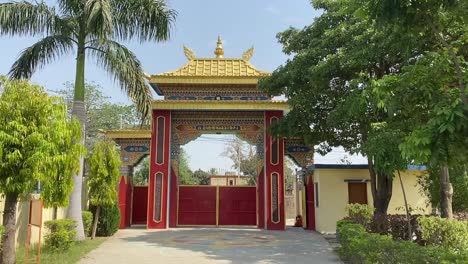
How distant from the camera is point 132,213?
16.4m

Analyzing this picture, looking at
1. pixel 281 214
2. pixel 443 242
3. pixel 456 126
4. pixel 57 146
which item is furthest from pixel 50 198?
pixel 281 214

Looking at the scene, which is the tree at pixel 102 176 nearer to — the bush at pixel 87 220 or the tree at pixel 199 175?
the bush at pixel 87 220

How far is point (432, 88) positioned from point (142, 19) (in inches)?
355

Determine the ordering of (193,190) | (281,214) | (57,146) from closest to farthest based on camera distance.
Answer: (57,146), (281,214), (193,190)

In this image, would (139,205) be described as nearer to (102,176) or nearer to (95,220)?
(95,220)

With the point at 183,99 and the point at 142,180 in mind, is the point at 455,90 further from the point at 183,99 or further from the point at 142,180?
the point at 142,180

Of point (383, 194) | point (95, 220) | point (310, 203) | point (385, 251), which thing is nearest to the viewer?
point (385, 251)

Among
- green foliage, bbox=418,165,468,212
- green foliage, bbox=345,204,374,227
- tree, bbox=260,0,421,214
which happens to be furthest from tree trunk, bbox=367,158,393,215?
green foliage, bbox=418,165,468,212

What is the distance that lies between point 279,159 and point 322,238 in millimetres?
3583

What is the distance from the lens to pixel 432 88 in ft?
14.5

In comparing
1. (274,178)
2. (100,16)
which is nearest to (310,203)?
(274,178)

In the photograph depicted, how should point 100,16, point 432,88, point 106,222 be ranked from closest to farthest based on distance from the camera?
point 432,88 < point 100,16 < point 106,222

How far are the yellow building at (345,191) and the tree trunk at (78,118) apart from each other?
772 cm

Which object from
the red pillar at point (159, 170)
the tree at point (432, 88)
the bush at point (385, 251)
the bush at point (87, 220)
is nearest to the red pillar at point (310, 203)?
the red pillar at point (159, 170)
